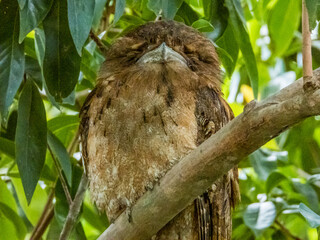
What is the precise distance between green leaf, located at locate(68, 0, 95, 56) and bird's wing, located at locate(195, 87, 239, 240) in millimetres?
758

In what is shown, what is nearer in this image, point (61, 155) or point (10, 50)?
point (10, 50)

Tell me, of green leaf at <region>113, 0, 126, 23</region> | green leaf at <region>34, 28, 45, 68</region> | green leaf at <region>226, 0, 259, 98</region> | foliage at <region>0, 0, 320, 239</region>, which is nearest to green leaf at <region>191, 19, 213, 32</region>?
foliage at <region>0, 0, 320, 239</region>

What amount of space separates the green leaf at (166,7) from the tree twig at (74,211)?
1030mm

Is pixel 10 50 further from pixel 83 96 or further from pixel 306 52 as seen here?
pixel 83 96

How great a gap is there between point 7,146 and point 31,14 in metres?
1.09

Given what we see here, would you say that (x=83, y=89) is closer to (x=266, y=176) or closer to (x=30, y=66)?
(x=30, y=66)

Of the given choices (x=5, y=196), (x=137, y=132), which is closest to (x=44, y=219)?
(x=5, y=196)

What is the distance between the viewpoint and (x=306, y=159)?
14.8ft

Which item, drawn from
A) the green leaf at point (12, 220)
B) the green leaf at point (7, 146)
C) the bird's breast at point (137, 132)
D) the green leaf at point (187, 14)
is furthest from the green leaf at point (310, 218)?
the green leaf at point (12, 220)

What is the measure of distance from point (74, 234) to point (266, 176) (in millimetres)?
1183

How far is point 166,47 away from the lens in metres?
3.29

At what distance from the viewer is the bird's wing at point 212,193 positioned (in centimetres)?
297

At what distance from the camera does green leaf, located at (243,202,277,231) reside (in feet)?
10.9

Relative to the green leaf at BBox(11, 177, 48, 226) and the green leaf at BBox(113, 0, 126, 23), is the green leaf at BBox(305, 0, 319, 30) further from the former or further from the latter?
the green leaf at BBox(11, 177, 48, 226)
